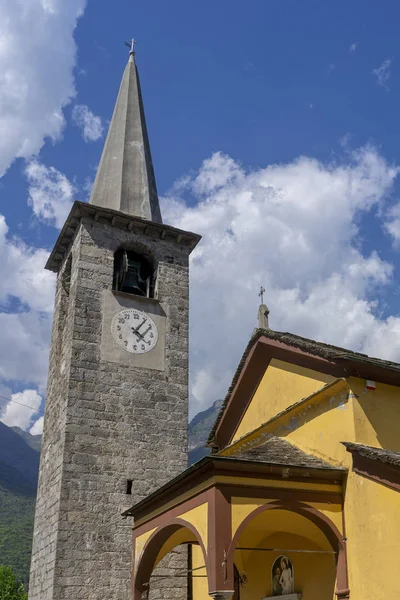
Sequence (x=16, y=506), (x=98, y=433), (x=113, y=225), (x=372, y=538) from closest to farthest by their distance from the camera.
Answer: (x=372, y=538) → (x=98, y=433) → (x=113, y=225) → (x=16, y=506)

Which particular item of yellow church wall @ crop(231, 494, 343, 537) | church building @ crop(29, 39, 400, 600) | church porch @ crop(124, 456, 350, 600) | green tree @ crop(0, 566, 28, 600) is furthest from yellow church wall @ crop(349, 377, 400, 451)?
green tree @ crop(0, 566, 28, 600)

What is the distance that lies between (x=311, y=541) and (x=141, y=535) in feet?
8.74

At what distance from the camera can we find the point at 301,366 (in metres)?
10.7

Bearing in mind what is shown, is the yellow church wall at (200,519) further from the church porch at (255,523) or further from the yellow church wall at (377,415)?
the yellow church wall at (377,415)

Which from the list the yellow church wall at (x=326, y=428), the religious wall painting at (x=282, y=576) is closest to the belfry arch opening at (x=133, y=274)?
the yellow church wall at (x=326, y=428)

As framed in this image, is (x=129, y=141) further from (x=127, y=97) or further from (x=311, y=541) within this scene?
(x=311, y=541)

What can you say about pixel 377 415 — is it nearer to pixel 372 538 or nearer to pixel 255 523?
pixel 372 538

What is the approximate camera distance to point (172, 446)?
15680mm

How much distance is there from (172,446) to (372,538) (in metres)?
7.89

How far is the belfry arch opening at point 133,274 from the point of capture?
17.0 m

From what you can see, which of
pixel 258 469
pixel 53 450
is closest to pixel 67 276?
pixel 53 450

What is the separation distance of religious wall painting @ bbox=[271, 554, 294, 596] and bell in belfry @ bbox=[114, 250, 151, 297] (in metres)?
8.29

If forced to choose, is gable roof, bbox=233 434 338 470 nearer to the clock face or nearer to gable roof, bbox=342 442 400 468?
gable roof, bbox=342 442 400 468

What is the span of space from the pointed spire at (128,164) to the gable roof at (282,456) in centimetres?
953
